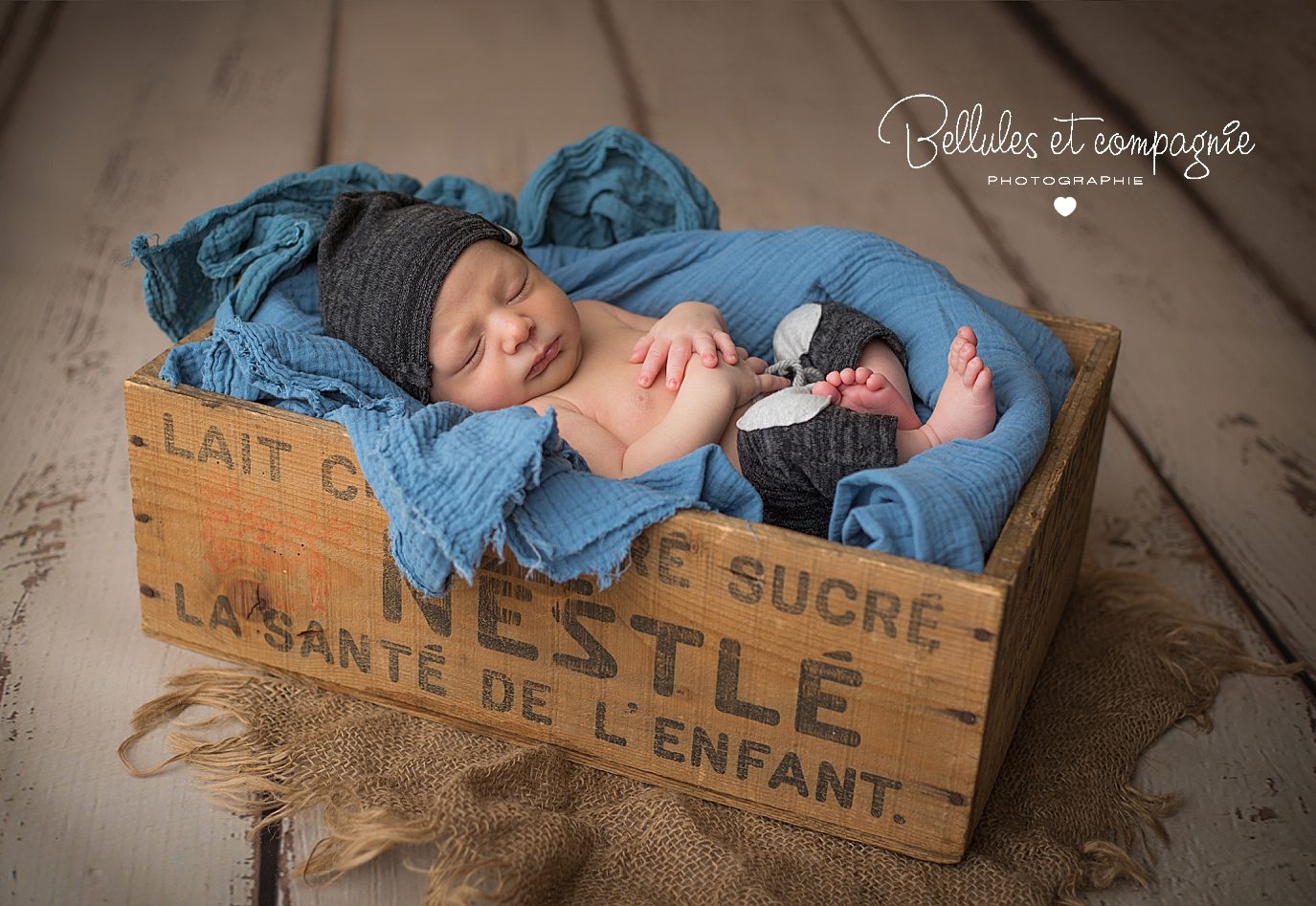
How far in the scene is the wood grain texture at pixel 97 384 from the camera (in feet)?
3.86

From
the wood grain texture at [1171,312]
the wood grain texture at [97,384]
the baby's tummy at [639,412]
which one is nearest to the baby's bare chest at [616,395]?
the baby's tummy at [639,412]

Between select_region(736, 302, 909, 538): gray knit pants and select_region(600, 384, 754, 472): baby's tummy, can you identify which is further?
select_region(600, 384, 754, 472): baby's tummy

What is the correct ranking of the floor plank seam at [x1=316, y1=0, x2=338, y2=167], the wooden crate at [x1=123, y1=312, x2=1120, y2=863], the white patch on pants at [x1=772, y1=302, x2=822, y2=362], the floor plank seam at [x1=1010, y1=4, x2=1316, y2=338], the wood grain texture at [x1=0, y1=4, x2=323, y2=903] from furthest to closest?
1. the floor plank seam at [x1=316, y1=0, x2=338, y2=167]
2. the floor plank seam at [x1=1010, y1=4, x2=1316, y2=338]
3. the white patch on pants at [x1=772, y1=302, x2=822, y2=362]
4. the wood grain texture at [x1=0, y1=4, x2=323, y2=903]
5. the wooden crate at [x1=123, y1=312, x2=1120, y2=863]

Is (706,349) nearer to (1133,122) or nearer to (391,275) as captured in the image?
(391,275)

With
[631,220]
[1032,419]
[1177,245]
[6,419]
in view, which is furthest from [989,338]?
[6,419]

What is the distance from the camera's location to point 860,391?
127 centimetres

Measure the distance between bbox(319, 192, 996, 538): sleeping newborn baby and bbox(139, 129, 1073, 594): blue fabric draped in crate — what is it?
0.05 metres

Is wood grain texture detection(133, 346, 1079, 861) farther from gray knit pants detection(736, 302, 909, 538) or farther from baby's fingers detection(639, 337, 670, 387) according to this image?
baby's fingers detection(639, 337, 670, 387)

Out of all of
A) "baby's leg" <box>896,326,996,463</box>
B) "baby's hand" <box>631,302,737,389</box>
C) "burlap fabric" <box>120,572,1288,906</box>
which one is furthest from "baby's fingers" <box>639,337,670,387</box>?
"burlap fabric" <box>120,572,1288,906</box>

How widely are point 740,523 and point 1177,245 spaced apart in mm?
1378

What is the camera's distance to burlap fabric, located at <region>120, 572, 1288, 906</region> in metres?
1.12

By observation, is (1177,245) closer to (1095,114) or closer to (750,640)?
(1095,114)

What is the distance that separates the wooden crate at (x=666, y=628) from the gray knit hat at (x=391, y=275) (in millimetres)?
143

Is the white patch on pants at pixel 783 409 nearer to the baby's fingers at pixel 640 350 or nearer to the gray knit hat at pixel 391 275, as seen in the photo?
the baby's fingers at pixel 640 350
